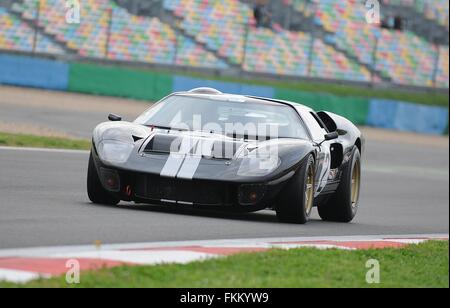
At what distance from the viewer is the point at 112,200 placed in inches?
394

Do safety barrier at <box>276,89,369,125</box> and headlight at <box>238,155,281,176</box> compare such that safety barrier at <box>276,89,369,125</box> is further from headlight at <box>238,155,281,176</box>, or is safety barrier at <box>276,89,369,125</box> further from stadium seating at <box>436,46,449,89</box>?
headlight at <box>238,155,281,176</box>

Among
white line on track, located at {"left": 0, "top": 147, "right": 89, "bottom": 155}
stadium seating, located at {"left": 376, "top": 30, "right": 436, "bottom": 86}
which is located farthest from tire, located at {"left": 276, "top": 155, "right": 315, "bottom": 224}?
stadium seating, located at {"left": 376, "top": 30, "right": 436, "bottom": 86}

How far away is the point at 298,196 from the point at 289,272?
129 inches

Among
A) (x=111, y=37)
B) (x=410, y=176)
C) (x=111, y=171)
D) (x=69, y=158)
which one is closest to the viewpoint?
(x=111, y=171)

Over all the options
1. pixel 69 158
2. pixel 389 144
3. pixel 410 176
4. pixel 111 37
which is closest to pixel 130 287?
pixel 69 158

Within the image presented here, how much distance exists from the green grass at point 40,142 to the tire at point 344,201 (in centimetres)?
653

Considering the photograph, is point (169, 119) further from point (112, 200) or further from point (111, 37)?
point (111, 37)

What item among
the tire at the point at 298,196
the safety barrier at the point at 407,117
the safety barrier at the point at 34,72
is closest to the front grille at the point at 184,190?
the tire at the point at 298,196

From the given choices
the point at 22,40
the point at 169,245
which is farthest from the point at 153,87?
the point at 169,245

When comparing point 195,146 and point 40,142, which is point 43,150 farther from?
point 195,146

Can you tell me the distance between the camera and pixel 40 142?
57.8 feet

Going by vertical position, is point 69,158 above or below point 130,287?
below
